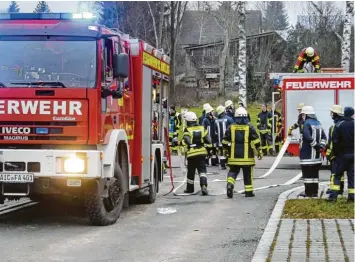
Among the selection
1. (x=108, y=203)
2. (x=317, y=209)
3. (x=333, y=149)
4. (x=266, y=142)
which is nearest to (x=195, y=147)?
(x=333, y=149)

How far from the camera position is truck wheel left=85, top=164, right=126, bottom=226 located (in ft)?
32.9

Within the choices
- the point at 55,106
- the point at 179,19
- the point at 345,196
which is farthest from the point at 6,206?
the point at 179,19

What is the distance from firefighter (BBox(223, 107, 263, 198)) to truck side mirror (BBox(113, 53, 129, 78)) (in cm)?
410

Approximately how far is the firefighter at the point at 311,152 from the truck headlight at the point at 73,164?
490 centimetres

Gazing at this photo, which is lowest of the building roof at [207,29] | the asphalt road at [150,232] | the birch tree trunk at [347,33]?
the asphalt road at [150,232]

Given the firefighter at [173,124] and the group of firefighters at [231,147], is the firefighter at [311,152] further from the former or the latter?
the firefighter at [173,124]

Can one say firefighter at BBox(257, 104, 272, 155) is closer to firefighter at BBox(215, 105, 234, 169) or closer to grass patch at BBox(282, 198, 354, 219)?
firefighter at BBox(215, 105, 234, 169)

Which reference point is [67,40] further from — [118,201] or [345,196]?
[345,196]

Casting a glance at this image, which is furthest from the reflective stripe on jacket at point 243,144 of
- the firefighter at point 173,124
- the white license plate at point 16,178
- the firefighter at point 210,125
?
the firefighter at point 173,124

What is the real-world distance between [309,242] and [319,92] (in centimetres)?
1215

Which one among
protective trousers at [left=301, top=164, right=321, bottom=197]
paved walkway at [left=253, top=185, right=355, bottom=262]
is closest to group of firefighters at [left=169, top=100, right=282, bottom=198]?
protective trousers at [left=301, top=164, right=321, bottom=197]

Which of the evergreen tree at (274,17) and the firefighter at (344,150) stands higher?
the evergreen tree at (274,17)

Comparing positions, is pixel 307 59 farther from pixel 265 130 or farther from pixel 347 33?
pixel 265 130

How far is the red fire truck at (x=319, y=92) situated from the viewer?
2006 cm
